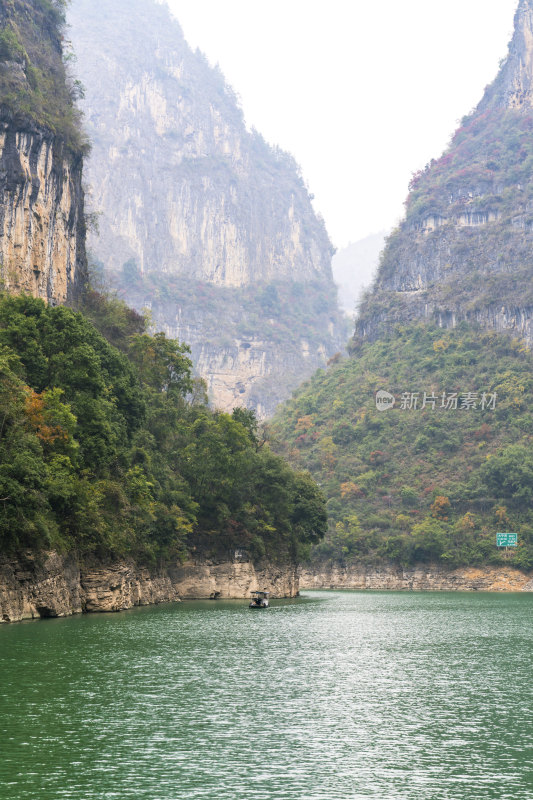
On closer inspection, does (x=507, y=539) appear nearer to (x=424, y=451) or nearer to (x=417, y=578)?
(x=417, y=578)

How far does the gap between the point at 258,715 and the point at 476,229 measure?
136 meters

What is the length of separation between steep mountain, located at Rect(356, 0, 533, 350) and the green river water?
10199 centimetres

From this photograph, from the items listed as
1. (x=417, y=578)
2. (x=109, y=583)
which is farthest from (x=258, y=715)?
(x=417, y=578)

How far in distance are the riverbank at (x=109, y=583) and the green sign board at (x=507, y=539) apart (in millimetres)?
33318

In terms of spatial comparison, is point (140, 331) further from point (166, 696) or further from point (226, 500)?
point (166, 696)

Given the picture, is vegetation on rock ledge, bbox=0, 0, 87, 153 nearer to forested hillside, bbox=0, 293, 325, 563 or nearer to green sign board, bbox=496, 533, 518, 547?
forested hillside, bbox=0, 293, 325, 563

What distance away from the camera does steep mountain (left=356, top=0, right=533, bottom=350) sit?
13800cm

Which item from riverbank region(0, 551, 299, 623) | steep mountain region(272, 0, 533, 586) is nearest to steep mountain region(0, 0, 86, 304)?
riverbank region(0, 551, 299, 623)

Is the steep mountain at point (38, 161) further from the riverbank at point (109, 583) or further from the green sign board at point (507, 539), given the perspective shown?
the green sign board at point (507, 539)

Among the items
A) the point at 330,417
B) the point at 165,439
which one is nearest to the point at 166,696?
the point at 165,439

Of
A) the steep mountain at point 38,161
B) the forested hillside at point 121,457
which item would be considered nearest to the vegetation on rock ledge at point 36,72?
the steep mountain at point 38,161

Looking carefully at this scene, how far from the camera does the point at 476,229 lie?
5891 inches

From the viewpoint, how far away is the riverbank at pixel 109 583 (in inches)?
1655

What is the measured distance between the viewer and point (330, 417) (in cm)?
14138
